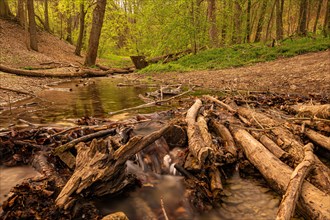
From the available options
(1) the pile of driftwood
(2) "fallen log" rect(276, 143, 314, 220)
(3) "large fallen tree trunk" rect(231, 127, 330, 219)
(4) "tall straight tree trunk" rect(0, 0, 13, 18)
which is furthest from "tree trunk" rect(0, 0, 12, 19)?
(2) "fallen log" rect(276, 143, 314, 220)

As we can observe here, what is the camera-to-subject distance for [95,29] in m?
19.2

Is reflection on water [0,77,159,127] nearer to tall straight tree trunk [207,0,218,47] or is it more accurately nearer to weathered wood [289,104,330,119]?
weathered wood [289,104,330,119]

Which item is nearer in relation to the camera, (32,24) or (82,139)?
(82,139)

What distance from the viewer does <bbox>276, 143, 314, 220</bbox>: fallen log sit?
2.11 m

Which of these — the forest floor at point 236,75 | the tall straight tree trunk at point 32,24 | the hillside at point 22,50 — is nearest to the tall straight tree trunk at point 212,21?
the forest floor at point 236,75

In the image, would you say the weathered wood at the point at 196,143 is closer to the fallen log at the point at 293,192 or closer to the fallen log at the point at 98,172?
the fallen log at the point at 98,172

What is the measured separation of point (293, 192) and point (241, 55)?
55.4 ft

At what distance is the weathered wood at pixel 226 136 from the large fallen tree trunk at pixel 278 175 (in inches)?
4.6

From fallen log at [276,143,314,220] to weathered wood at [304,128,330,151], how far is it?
97 cm

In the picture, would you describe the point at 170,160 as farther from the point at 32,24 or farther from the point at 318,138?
the point at 32,24

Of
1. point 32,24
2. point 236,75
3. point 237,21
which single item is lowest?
point 236,75

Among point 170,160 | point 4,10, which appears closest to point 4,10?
point 4,10

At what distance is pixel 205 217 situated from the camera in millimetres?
2965

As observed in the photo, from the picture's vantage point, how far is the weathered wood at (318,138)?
12.6 ft
